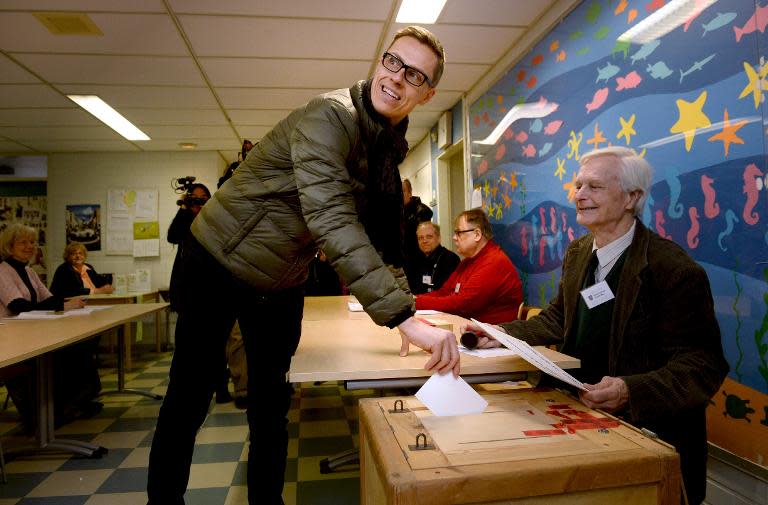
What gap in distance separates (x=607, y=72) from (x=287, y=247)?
2.02 m

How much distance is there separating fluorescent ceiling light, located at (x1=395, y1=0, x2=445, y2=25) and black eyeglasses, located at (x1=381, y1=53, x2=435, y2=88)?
210 cm

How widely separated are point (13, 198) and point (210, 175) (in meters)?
3.54

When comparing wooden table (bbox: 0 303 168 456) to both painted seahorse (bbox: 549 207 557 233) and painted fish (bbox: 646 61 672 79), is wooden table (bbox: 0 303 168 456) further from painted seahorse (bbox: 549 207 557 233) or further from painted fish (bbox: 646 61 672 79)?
painted fish (bbox: 646 61 672 79)

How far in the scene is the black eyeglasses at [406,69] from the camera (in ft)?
4.07

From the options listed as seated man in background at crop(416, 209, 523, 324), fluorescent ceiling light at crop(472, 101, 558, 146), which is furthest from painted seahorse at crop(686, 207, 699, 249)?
fluorescent ceiling light at crop(472, 101, 558, 146)

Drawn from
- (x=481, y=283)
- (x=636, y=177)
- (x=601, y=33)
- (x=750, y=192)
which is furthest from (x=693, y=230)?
(x=601, y=33)

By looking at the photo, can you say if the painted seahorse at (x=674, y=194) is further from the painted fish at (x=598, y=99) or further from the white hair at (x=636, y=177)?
the painted fish at (x=598, y=99)

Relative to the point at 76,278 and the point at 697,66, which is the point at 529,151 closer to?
the point at 697,66

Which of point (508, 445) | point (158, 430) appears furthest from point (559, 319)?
point (158, 430)

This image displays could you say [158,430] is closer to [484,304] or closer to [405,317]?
[405,317]

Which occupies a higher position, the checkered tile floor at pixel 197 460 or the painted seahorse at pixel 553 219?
the painted seahorse at pixel 553 219

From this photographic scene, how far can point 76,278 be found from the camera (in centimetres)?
481

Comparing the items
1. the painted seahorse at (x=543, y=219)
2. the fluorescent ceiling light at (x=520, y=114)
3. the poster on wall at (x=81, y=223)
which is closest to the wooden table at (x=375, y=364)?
the painted seahorse at (x=543, y=219)

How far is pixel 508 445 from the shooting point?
84 cm
